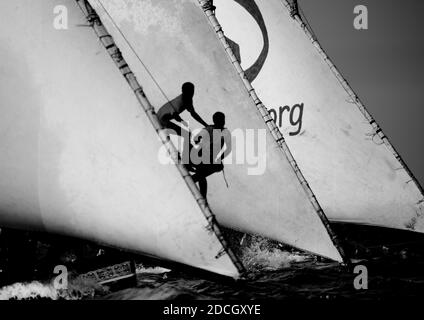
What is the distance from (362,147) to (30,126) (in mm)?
7327

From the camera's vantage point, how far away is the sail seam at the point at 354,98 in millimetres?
8961

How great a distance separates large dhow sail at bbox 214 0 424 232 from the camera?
29.7 ft

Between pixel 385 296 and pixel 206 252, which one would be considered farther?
pixel 385 296

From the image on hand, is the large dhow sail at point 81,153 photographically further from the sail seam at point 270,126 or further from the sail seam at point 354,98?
the sail seam at point 354,98

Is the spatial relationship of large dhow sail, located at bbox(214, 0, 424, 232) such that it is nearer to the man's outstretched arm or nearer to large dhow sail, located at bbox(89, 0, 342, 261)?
large dhow sail, located at bbox(89, 0, 342, 261)

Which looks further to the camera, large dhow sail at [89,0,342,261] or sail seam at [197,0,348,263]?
sail seam at [197,0,348,263]

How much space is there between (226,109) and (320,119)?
11.8 feet

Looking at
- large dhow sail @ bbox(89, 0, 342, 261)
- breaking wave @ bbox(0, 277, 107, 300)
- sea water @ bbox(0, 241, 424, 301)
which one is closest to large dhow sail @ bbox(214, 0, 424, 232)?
sea water @ bbox(0, 241, 424, 301)

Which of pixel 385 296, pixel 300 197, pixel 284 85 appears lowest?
pixel 385 296

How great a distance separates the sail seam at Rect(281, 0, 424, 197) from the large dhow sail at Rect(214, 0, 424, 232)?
0.02m

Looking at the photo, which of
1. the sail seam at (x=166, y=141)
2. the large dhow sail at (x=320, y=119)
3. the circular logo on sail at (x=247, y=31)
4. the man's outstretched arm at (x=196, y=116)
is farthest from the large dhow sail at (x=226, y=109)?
the large dhow sail at (x=320, y=119)

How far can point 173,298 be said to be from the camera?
5977mm
